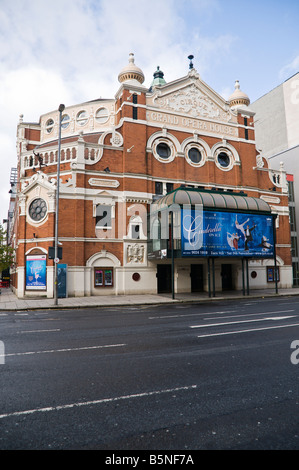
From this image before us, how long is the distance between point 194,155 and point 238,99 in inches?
346

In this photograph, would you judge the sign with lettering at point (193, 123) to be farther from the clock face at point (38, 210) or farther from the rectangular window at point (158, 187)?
the clock face at point (38, 210)

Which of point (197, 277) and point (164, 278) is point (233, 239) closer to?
point (197, 277)

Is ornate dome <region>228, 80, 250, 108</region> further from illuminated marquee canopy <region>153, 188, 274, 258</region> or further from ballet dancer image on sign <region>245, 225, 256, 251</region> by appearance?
ballet dancer image on sign <region>245, 225, 256, 251</region>

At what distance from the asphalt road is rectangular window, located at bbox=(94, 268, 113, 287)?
15.5 m

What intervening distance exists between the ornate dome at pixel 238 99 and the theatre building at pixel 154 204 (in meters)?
0.15

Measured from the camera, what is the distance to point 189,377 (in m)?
5.86

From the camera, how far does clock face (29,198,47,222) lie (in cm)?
2513

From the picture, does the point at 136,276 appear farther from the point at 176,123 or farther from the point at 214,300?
the point at 176,123

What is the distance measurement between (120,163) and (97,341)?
20.3 meters

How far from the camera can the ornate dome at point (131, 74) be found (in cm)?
2817

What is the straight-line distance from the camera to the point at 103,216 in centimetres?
2608

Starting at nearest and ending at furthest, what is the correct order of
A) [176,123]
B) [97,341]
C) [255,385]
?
[255,385], [97,341], [176,123]

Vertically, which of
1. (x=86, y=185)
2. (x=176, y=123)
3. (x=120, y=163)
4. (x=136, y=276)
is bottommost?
(x=136, y=276)

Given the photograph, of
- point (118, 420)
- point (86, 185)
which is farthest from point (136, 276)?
point (118, 420)
